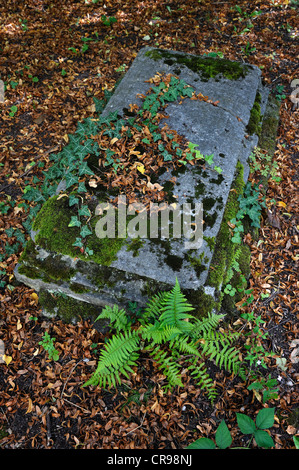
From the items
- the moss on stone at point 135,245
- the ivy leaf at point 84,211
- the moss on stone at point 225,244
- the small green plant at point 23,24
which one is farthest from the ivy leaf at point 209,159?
the small green plant at point 23,24

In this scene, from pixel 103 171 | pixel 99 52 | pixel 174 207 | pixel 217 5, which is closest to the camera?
pixel 174 207

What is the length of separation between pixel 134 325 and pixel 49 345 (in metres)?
1.06

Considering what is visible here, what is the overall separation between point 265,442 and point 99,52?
7.42 meters

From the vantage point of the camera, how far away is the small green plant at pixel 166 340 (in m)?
3.25

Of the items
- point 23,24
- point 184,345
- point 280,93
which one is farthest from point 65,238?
point 23,24

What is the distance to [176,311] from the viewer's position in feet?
10.6

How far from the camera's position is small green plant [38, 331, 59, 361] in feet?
12.4

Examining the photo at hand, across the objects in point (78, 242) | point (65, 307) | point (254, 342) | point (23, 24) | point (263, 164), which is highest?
point (23, 24)

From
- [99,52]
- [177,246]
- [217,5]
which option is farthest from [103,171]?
[217,5]

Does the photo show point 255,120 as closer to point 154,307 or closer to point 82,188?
point 82,188

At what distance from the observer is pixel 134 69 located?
540 centimetres

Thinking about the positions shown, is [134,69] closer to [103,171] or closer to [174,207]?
[103,171]

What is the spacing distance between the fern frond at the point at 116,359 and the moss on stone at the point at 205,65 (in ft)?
13.6

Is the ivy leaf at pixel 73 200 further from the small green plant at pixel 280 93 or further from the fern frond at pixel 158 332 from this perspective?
the small green plant at pixel 280 93
